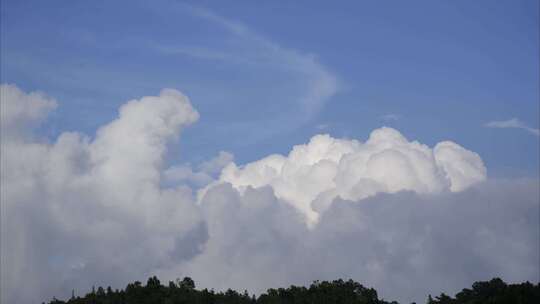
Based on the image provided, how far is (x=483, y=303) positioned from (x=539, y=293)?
13.5 meters

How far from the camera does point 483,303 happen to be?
16862 cm

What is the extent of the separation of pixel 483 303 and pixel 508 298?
7.44 meters

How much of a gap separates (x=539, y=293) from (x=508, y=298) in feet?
34.8

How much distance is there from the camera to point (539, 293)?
16812 centimetres

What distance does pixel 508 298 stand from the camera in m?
163
